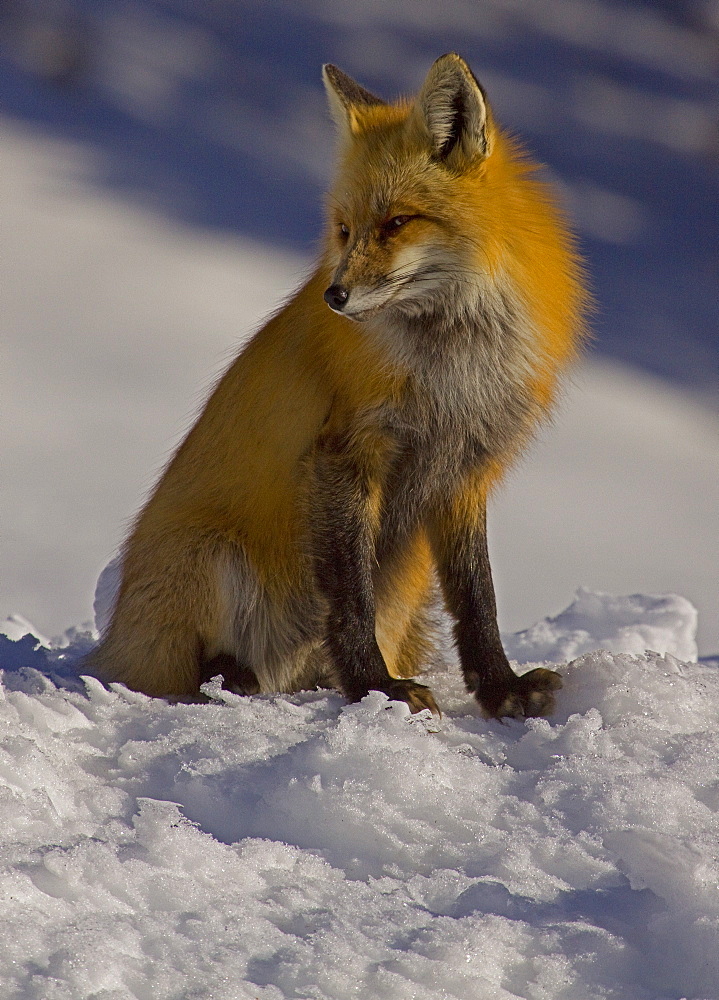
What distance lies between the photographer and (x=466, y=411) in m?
2.25

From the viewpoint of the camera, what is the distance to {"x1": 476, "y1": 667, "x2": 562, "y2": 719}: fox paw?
2.25 metres

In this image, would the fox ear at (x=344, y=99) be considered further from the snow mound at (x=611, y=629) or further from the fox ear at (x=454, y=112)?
the snow mound at (x=611, y=629)

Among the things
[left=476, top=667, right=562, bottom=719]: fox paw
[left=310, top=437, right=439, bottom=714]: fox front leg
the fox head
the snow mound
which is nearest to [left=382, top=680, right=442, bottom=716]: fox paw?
[left=310, top=437, right=439, bottom=714]: fox front leg

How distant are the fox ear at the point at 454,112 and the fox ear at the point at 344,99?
22 cm

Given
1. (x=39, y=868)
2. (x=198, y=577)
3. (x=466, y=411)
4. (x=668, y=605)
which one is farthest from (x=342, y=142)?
(x=668, y=605)

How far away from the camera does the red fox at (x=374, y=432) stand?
215cm

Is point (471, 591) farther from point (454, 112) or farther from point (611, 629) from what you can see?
point (611, 629)

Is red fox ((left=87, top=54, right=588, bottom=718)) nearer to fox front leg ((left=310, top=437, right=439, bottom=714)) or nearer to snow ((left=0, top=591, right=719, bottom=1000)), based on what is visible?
fox front leg ((left=310, top=437, right=439, bottom=714))

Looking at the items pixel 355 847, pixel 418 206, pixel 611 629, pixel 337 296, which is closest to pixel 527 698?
pixel 355 847

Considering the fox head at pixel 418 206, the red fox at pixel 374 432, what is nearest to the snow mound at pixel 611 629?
the red fox at pixel 374 432

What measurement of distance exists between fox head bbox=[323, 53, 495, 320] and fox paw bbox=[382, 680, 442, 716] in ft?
2.73

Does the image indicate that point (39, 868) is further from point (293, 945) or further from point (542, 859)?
point (542, 859)

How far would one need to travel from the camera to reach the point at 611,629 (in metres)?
3.91

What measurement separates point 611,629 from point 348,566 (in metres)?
2.01
